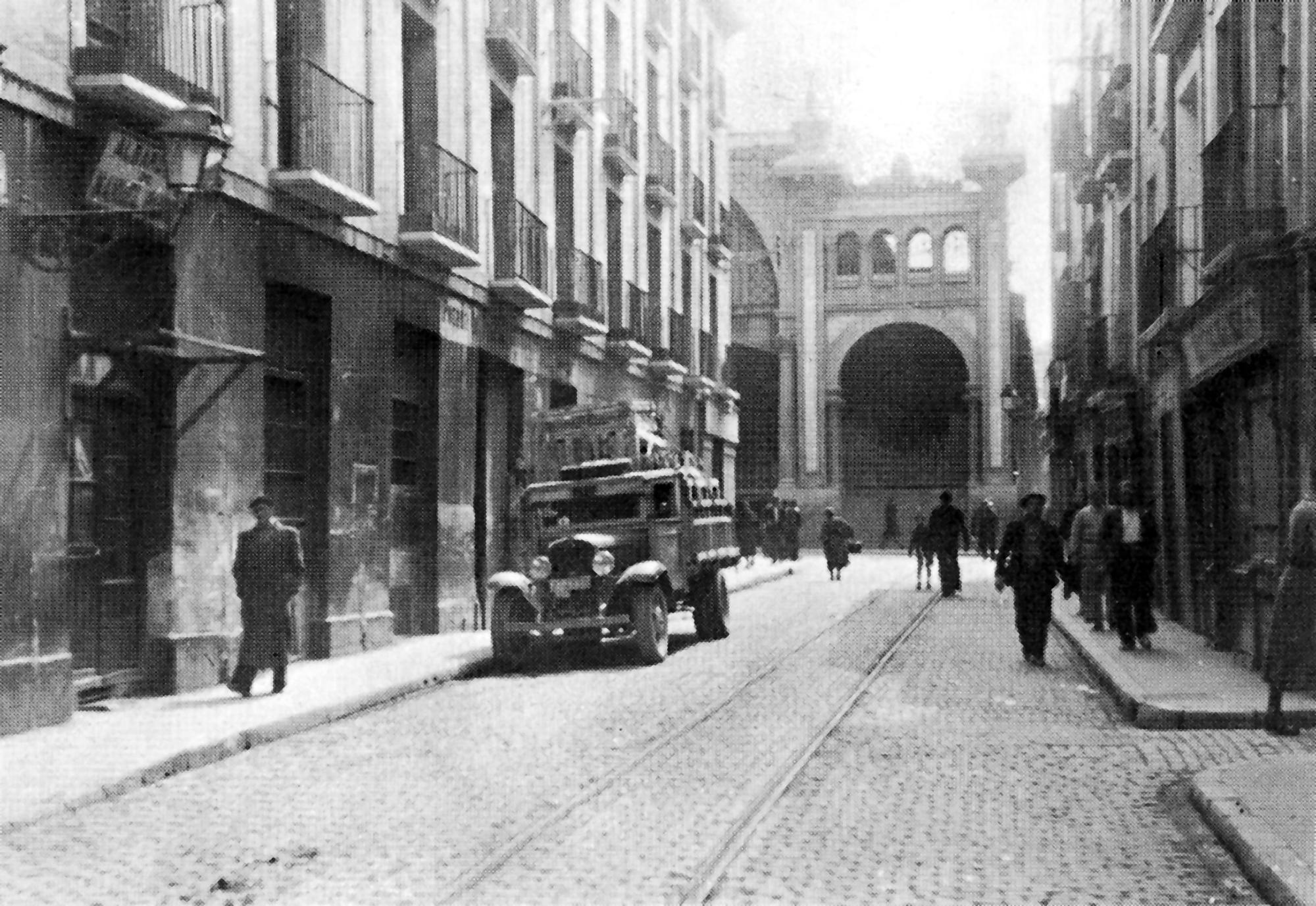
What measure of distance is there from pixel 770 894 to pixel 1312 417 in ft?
25.4

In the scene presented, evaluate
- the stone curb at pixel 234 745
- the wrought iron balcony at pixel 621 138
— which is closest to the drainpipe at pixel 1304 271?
the stone curb at pixel 234 745

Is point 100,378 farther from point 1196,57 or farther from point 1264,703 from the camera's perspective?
point 1196,57

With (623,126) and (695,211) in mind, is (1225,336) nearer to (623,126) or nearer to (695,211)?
(623,126)

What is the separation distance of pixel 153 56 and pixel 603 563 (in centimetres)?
569

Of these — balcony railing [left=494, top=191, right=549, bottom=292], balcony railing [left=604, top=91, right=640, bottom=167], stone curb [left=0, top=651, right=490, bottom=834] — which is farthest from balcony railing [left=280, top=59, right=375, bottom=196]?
balcony railing [left=604, top=91, right=640, bottom=167]

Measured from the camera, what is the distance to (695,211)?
32.1m

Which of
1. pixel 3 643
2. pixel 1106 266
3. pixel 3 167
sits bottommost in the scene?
pixel 3 643

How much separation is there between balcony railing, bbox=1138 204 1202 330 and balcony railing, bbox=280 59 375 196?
8097 mm

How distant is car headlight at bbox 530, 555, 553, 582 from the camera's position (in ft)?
45.3

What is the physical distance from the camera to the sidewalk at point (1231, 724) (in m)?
5.79

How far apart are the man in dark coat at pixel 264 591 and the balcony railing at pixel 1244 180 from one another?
7944 mm

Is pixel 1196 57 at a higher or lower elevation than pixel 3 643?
higher

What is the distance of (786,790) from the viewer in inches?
298

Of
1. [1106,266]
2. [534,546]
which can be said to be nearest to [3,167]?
[534,546]
